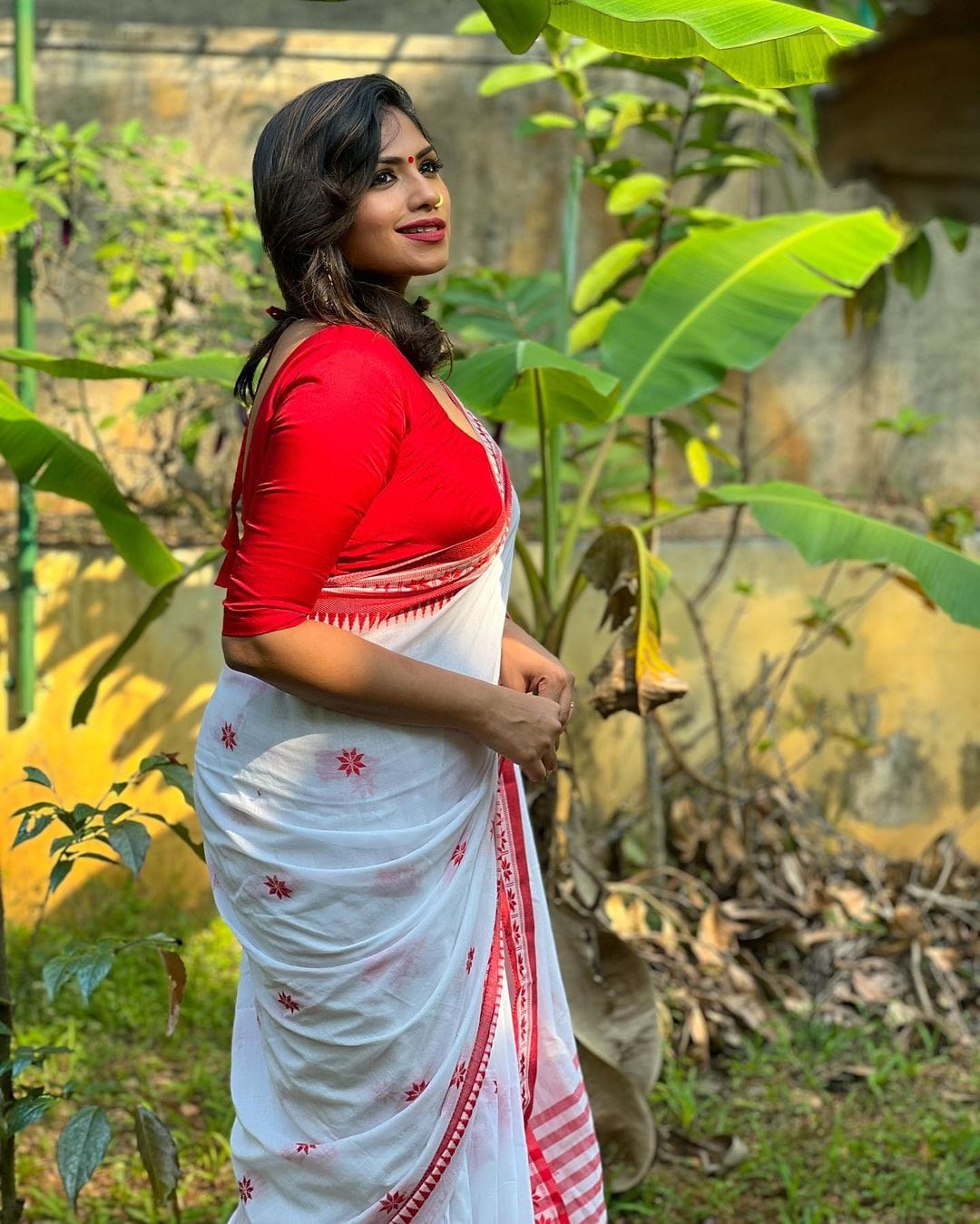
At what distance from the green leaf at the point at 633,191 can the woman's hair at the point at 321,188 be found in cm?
179

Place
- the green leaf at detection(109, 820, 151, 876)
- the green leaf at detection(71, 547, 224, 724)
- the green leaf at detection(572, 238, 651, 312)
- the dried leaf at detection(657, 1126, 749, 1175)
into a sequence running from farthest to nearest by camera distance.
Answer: the green leaf at detection(572, 238, 651, 312) < the dried leaf at detection(657, 1126, 749, 1175) < the green leaf at detection(71, 547, 224, 724) < the green leaf at detection(109, 820, 151, 876)

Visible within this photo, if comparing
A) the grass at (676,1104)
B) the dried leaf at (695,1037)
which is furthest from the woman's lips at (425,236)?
the dried leaf at (695,1037)

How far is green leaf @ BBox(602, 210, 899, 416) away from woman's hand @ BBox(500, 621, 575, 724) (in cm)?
100

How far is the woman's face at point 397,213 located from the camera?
67.8 inches

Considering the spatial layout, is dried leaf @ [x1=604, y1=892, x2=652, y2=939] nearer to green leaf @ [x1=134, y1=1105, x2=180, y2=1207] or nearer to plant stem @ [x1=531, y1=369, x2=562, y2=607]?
plant stem @ [x1=531, y1=369, x2=562, y2=607]

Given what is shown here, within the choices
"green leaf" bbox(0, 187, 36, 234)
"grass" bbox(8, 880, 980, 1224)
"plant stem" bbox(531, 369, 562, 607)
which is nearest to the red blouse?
"green leaf" bbox(0, 187, 36, 234)

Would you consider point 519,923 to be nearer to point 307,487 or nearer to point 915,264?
point 307,487

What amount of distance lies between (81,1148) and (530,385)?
1.41 metres

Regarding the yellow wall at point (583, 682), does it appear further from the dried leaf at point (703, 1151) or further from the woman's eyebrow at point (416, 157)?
the woman's eyebrow at point (416, 157)

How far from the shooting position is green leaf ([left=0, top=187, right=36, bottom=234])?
2275mm

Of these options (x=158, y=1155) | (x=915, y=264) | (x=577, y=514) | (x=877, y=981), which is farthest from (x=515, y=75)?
(x=158, y=1155)

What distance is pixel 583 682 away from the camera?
13.3 feet

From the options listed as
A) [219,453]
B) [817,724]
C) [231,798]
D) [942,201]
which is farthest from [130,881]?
[942,201]

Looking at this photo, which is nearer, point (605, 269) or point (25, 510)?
point (605, 269)
